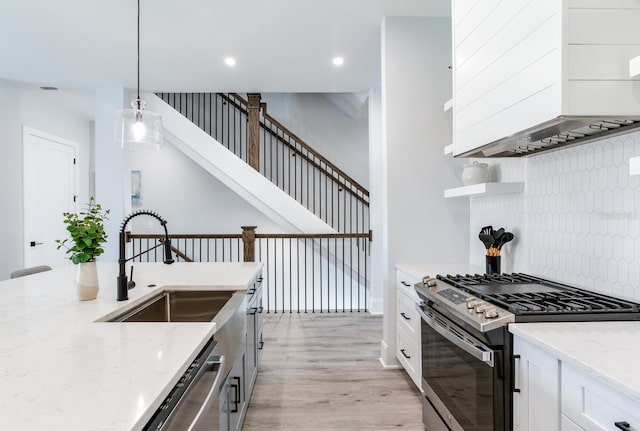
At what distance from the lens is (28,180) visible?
4.93m

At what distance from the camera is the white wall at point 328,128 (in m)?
6.67

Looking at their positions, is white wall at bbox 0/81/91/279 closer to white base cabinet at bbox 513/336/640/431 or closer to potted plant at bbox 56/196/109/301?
potted plant at bbox 56/196/109/301

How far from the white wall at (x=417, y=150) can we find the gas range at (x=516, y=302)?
100cm

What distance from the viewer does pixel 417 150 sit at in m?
3.07

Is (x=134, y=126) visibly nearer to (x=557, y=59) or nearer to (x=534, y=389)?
(x=557, y=59)

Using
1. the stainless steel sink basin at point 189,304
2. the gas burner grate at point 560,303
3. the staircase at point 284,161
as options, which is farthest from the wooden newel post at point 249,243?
the staircase at point 284,161

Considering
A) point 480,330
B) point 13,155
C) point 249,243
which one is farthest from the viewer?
point 13,155

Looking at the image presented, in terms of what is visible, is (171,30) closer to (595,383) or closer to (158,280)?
(158,280)

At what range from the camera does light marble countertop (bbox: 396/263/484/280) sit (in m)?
2.53

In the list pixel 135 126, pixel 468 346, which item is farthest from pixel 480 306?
pixel 135 126

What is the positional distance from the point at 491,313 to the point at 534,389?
0.28 metres

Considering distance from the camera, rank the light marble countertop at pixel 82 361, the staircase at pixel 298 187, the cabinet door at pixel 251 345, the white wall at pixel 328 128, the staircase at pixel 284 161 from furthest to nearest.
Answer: the white wall at pixel 328 128 < the staircase at pixel 284 161 < the staircase at pixel 298 187 < the cabinet door at pixel 251 345 < the light marble countertop at pixel 82 361

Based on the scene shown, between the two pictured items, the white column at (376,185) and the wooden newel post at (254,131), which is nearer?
the white column at (376,185)

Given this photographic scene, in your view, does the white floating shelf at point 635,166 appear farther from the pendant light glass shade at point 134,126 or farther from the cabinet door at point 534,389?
the pendant light glass shade at point 134,126
